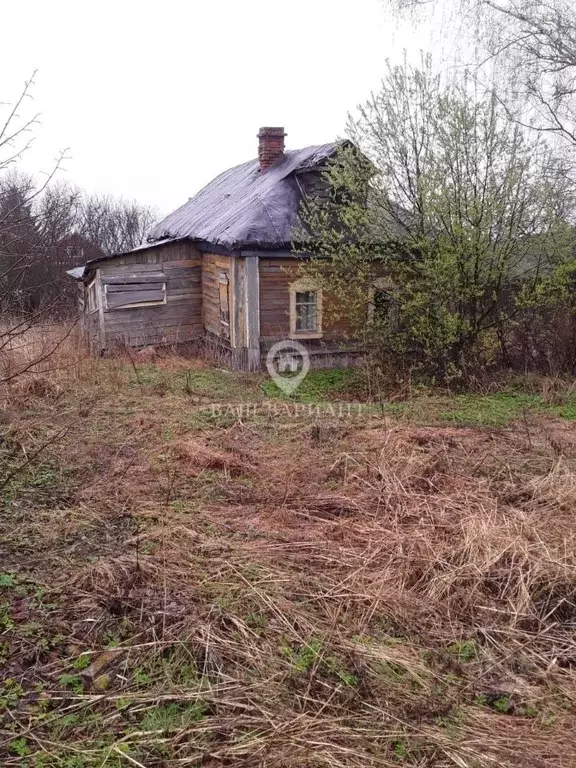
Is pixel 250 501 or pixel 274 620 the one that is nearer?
pixel 274 620

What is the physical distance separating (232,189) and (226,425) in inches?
369

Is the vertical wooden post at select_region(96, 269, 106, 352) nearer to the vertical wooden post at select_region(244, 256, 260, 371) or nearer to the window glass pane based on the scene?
the vertical wooden post at select_region(244, 256, 260, 371)

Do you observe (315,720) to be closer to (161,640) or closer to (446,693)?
(446,693)

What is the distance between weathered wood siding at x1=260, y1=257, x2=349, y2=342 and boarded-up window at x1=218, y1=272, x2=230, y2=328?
979mm

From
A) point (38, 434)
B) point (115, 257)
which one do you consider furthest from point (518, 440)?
point (115, 257)

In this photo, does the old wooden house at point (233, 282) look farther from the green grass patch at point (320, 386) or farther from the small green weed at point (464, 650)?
the small green weed at point (464, 650)

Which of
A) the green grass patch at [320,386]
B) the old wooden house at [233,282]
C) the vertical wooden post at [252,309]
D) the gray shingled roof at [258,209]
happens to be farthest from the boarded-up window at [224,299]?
the green grass patch at [320,386]

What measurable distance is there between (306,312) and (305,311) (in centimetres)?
3

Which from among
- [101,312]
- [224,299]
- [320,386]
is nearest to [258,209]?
[224,299]

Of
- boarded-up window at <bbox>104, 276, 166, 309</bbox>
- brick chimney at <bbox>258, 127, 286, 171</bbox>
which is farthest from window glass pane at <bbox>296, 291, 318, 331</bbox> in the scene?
brick chimney at <bbox>258, 127, 286, 171</bbox>

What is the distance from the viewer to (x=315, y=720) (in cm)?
297

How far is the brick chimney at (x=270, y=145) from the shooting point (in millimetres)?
14469

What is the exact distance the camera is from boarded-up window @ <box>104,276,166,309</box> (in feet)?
44.2

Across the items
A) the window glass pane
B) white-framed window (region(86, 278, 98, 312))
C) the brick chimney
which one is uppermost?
the brick chimney
